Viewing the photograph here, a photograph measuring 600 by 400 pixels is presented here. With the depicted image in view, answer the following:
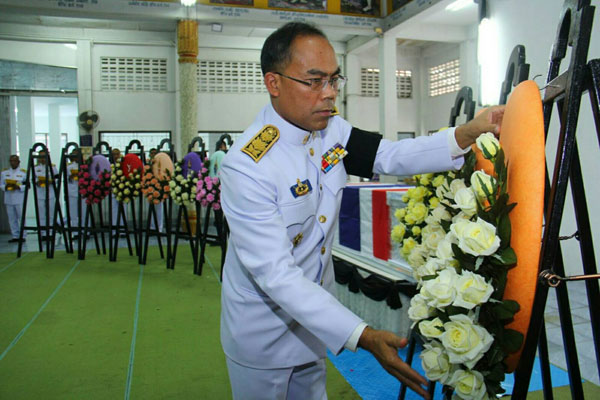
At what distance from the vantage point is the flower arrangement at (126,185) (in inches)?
241

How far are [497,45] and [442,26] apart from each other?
3.66 metres

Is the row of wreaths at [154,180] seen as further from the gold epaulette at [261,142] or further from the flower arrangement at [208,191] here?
the gold epaulette at [261,142]

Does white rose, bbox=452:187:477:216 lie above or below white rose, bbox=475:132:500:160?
below

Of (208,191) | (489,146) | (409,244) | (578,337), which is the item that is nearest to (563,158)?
(489,146)

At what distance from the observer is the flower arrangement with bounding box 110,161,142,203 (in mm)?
6109

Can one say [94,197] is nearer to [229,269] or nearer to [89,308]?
[89,308]

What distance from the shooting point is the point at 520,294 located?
0.91m

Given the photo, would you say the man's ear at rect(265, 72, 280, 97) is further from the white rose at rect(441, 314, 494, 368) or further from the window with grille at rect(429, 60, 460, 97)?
the window with grille at rect(429, 60, 460, 97)

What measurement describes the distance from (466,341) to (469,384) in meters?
0.10

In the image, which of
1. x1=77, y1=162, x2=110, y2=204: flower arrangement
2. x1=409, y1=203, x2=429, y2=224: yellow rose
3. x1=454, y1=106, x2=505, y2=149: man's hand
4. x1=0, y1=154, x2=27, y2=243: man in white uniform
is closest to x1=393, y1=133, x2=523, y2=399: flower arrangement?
x1=454, y1=106, x2=505, y2=149: man's hand

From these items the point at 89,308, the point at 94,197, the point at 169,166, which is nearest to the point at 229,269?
the point at 89,308

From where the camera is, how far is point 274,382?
4.50 feet

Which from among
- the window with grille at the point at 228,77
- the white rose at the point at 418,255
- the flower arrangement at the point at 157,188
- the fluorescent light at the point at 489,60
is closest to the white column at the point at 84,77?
the window with grille at the point at 228,77

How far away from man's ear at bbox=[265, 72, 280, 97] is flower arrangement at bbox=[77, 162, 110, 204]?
5760mm
